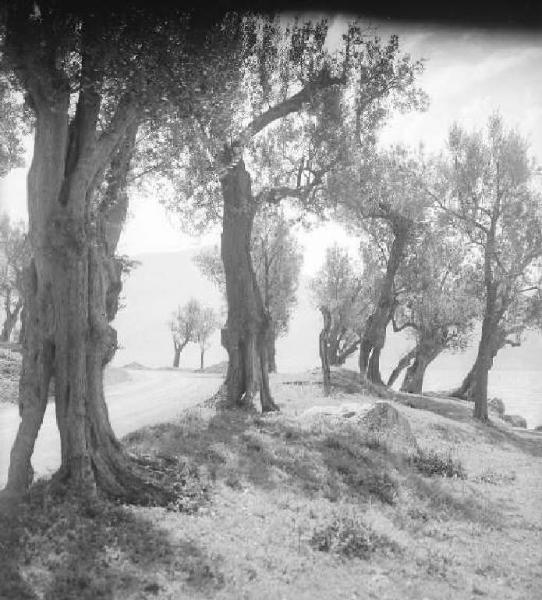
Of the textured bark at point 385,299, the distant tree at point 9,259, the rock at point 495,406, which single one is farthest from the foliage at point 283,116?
the distant tree at point 9,259

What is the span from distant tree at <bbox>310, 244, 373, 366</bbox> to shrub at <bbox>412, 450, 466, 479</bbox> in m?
39.3

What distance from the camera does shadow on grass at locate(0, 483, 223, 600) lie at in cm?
834

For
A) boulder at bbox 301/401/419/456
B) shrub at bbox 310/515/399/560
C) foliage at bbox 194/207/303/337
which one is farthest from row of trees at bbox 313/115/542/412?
shrub at bbox 310/515/399/560

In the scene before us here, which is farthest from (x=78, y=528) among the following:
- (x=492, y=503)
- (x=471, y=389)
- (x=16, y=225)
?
(x=16, y=225)

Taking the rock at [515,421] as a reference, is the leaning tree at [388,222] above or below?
above

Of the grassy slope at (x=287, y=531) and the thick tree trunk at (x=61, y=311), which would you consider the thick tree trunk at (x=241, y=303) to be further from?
the thick tree trunk at (x=61, y=311)

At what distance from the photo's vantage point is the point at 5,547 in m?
9.18

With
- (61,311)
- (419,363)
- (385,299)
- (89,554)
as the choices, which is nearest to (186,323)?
(419,363)

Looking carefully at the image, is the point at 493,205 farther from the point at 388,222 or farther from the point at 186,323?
the point at 186,323

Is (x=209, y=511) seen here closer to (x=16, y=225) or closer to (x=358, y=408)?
(x=358, y=408)

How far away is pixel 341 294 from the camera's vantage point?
62.6m

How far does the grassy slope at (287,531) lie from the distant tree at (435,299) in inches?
1213

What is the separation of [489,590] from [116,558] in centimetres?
700

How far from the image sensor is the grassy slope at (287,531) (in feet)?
29.8
